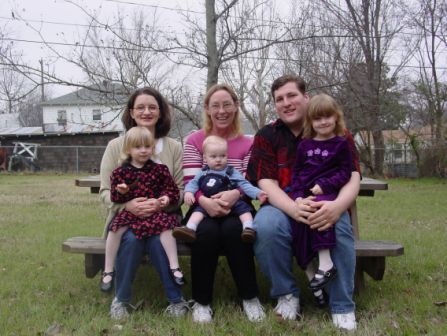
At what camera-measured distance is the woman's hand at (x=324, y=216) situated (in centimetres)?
301

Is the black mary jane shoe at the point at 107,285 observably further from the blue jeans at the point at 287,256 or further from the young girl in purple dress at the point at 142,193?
the blue jeans at the point at 287,256

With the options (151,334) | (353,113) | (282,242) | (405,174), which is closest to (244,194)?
(282,242)

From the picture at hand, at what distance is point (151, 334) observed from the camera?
2.93 meters

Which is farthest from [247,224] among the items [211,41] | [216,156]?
[211,41]

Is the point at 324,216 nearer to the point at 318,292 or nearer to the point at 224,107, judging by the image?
the point at 318,292

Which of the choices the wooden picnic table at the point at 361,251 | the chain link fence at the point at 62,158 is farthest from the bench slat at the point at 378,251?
the chain link fence at the point at 62,158

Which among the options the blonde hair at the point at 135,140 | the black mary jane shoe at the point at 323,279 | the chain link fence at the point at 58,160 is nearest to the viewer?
the black mary jane shoe at the point at 323,279

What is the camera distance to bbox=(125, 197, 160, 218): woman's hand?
10.8ft

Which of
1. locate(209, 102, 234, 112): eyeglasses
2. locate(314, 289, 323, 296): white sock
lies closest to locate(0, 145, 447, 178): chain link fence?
locate(209, 102, 234, 112): eyeglasses

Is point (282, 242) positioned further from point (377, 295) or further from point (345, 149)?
point (377, 295)

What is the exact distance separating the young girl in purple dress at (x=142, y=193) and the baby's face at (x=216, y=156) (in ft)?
0.99

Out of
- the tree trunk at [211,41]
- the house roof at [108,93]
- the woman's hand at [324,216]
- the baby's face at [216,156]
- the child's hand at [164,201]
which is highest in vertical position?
the tree trunk at [211,41]

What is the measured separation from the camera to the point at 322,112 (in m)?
3.21

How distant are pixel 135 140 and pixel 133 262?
2.67 ft
